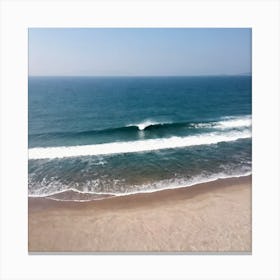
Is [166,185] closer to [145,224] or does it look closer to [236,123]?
[145,224]

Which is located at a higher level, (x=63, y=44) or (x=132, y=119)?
(x=63, y=44)

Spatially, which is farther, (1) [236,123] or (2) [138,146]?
(2) [138,146]
